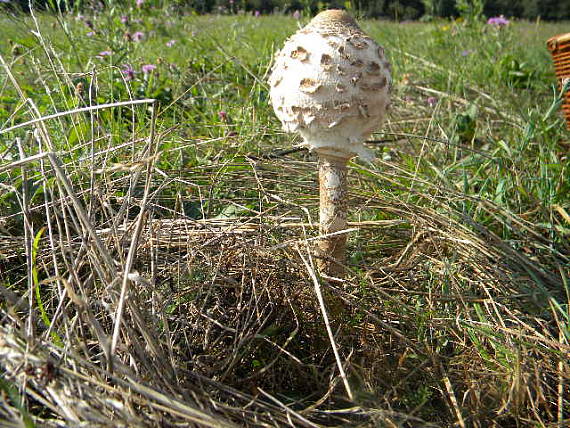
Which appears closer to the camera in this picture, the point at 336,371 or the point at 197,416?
the point at 197,416

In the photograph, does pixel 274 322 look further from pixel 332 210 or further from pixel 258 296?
pixel 332 210

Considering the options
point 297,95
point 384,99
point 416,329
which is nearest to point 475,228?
point 416,329

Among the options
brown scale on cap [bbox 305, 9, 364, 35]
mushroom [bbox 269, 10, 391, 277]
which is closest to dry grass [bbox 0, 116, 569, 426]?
mushroom [bbox 269, 10, 391, 277]

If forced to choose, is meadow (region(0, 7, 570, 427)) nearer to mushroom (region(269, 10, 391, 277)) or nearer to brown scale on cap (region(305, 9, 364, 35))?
mushroom (region(269, 10, 391, 277))

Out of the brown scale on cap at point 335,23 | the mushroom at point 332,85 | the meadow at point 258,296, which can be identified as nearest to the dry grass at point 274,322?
the meadow at point 258,296

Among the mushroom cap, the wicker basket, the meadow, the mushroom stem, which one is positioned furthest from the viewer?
the wicker basket

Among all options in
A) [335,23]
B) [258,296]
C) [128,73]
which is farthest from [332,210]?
[128,73]

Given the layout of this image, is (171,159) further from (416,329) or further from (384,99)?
(416,329)
